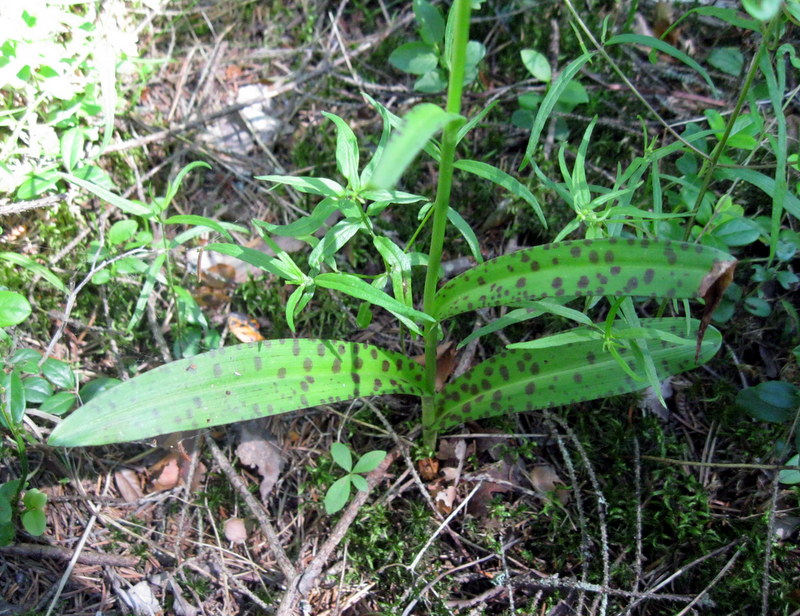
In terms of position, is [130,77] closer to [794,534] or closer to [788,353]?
[788,353]

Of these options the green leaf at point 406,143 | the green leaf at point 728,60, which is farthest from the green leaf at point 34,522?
the green leaf at point 728,60

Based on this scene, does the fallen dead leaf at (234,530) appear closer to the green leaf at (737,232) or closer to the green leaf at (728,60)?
the green leaf at (737,232)

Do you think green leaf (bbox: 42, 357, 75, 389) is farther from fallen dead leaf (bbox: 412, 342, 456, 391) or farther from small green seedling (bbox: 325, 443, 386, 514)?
fallen dead leaf (bbox: 412, 342, 456, 391)

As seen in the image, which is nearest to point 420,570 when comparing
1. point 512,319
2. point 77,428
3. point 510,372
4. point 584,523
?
point 584,523

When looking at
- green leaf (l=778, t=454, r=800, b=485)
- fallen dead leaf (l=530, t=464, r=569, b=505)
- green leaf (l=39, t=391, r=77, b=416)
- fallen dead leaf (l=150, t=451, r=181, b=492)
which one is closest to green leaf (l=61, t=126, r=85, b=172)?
green leaf (l=39, t=391, r=77, b=416)

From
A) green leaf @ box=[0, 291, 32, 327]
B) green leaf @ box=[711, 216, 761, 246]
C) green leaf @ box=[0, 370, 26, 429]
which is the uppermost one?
green leaf @ box=[0, 291, 32, 327]
